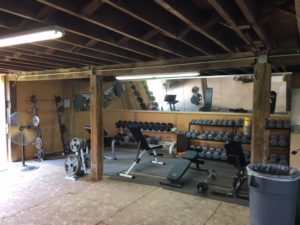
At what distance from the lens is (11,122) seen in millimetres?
6031

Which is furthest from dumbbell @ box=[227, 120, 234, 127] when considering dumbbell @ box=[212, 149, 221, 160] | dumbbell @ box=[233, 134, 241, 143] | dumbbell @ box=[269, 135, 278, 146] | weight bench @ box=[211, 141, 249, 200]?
weight bench @ box=[211, 141, 249, 200]

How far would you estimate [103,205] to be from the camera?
Result: 402 centimetres

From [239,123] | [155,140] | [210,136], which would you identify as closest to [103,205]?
[210,136]

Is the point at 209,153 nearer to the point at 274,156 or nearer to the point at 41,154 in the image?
the point at 274,156

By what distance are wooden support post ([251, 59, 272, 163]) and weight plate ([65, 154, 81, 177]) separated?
3507 millimetres

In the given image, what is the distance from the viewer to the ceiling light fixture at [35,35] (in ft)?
8.18

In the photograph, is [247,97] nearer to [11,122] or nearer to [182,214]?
[182,214]

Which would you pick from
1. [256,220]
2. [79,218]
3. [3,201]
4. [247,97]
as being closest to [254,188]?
[256,220]

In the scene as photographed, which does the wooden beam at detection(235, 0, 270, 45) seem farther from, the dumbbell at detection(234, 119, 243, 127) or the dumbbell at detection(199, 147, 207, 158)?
the dumbbell at detection(199, 147, 207, 158)

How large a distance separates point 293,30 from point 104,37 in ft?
7.62

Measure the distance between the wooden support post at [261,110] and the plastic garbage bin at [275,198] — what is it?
0.89 metres

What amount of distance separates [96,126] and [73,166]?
1.02 m

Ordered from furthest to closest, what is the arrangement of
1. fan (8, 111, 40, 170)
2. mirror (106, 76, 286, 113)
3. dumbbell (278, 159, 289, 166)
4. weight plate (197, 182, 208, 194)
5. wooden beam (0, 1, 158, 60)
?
mirror (106, 76, 286, 113), fan (8, 111, 40, 170), dumbbell (278, 159, 289, 166), weight plate (197, 182, 208, 194), wooden beam (0, 1, 158, 60)

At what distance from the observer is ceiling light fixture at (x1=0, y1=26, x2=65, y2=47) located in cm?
249
